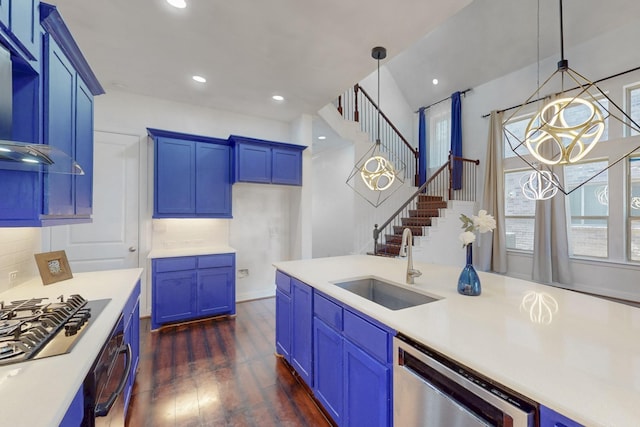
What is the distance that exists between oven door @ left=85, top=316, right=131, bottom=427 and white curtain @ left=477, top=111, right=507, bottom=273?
636 centimetres

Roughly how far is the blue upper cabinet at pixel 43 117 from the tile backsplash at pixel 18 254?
0.50 metres

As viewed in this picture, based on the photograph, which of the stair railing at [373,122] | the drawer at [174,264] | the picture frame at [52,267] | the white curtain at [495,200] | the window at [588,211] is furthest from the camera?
the stair railing at [373,122]

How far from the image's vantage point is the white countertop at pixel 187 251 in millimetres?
3383

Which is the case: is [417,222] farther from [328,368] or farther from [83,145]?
[83,145]

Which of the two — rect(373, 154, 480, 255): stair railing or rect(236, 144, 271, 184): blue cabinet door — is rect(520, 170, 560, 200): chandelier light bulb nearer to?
rect(373, 154, 480, 255): stair railing

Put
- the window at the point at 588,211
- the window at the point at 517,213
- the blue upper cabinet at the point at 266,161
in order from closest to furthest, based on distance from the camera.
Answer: the blue upper cabinet at the point at 266,161
the window at the point at 588,211
the window at the point at 517,213

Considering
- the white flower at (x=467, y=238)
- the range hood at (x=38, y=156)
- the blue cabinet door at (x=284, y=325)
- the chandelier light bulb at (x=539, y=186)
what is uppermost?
the chandelier light bulb at (x=539, y=186)

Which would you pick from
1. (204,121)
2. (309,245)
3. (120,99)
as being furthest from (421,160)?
(120,99)

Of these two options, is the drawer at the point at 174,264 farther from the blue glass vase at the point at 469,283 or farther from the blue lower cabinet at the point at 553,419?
the blue lower cabinet at the point at 553,419

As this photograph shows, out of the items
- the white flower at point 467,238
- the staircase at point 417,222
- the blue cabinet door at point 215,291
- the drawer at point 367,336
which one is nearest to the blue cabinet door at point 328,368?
the drawer at point 367,336

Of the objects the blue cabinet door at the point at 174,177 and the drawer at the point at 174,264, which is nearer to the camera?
the drawer at the point at 174,264

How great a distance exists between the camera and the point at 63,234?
3307 millimetres

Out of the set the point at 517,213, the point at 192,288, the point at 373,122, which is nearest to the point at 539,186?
the point at 517,213

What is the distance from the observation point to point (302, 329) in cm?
218
